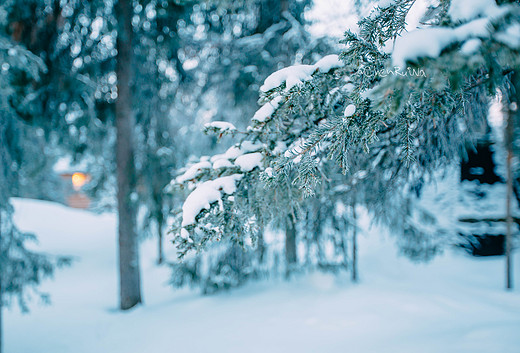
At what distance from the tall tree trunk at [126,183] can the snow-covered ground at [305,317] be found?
59 centimetres

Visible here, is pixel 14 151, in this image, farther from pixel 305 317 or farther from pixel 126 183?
pixel 305 317

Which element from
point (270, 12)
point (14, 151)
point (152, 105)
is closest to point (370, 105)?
point (270, 12)

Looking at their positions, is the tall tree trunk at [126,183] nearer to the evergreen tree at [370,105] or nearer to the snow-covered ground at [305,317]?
the snow-covered ground at [305,317]

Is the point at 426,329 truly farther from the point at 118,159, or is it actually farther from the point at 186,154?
the point at 118,159

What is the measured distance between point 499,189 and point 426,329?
7.61m

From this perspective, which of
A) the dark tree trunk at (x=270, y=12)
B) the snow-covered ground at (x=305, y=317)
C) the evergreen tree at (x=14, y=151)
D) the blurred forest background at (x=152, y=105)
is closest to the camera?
the snow-covered ground at (x=305, y=317)

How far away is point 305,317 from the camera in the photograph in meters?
4.77

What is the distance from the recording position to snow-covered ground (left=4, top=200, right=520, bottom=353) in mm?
3777

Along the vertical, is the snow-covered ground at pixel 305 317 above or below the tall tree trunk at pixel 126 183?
below

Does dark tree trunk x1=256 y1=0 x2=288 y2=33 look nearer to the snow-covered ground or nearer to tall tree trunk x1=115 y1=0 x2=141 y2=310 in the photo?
tall tree trunk x1=115 y1=0 x2=141 y2=310

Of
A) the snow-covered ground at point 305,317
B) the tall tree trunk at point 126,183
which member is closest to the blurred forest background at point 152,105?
the tall tree trunk at point 126,183

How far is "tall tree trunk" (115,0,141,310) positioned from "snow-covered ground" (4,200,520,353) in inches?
23.1

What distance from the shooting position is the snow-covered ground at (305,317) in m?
3.78

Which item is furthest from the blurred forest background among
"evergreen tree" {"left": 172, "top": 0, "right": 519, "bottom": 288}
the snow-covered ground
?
"evergreen tree" {"left": 172, "top": 0, "right": 519, "bottom": 288}
